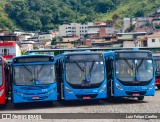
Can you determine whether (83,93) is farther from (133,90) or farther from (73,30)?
(73,30)

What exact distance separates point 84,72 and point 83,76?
0.64 ft

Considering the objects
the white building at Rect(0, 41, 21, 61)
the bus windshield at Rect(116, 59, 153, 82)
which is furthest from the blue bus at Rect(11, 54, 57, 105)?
the white building at Rect(0, 41, 21, 61)

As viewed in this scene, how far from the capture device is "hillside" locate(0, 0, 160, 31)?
159875 millimetres

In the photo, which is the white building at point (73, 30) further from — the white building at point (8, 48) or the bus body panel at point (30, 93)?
the bus body panel at point (30, 93)

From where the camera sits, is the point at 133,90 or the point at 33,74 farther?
the point at 133,90

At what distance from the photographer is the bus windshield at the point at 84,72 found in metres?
20.0

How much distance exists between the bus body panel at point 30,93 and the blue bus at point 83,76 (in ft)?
2.93

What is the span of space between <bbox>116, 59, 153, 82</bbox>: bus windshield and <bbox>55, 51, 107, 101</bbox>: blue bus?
830 millimetres

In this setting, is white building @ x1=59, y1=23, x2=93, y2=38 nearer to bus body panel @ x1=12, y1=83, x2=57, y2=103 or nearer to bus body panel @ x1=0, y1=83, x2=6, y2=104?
bus body panel @ x1=0, y1=83, x2=6, y2=104

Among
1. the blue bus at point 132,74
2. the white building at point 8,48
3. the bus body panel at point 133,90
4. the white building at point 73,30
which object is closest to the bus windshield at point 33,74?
the blue bus at point 132,74

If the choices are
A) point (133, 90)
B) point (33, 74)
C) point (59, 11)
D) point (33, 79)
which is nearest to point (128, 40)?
point (133, 90)

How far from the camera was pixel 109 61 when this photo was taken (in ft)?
71.1

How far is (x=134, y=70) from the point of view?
20.6m

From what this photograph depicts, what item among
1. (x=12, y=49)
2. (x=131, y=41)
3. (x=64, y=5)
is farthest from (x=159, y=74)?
(x=64, y=5)
